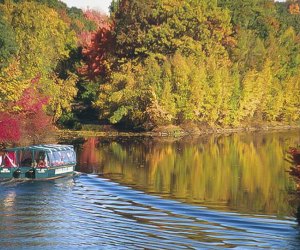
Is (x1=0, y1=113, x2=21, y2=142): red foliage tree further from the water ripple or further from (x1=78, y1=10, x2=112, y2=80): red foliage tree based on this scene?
(x1=78, y1=10, x2=112, y2=80): red foliage tree

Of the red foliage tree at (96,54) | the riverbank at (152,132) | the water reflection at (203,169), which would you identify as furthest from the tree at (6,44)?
the red foliage tree at (96,54)

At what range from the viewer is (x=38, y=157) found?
140ft

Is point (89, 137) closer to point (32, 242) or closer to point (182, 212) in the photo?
point (182, 212)

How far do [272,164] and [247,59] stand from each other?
196 feet

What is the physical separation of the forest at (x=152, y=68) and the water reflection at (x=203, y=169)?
11748 millimetres

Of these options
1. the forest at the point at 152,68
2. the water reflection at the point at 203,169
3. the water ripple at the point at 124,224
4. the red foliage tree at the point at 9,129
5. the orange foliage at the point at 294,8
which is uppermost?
the orange foliage at the point at 294,8

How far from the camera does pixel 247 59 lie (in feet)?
354

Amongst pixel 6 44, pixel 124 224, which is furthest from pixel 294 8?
pixel 124 224

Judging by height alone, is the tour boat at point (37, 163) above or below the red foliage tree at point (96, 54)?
below

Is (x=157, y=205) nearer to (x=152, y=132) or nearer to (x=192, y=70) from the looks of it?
(x=152, y=132)

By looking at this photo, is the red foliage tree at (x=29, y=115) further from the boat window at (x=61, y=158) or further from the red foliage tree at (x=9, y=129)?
the boat window at (x=61, y=158)

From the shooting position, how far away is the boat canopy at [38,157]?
42.1 m

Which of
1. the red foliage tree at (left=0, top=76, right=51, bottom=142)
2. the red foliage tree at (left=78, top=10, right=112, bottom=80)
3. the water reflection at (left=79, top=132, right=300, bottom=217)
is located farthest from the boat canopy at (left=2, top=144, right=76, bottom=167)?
the red foliage tree at (left=78, top=10, right=112, bottom=80)

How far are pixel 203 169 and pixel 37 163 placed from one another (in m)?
12.2
